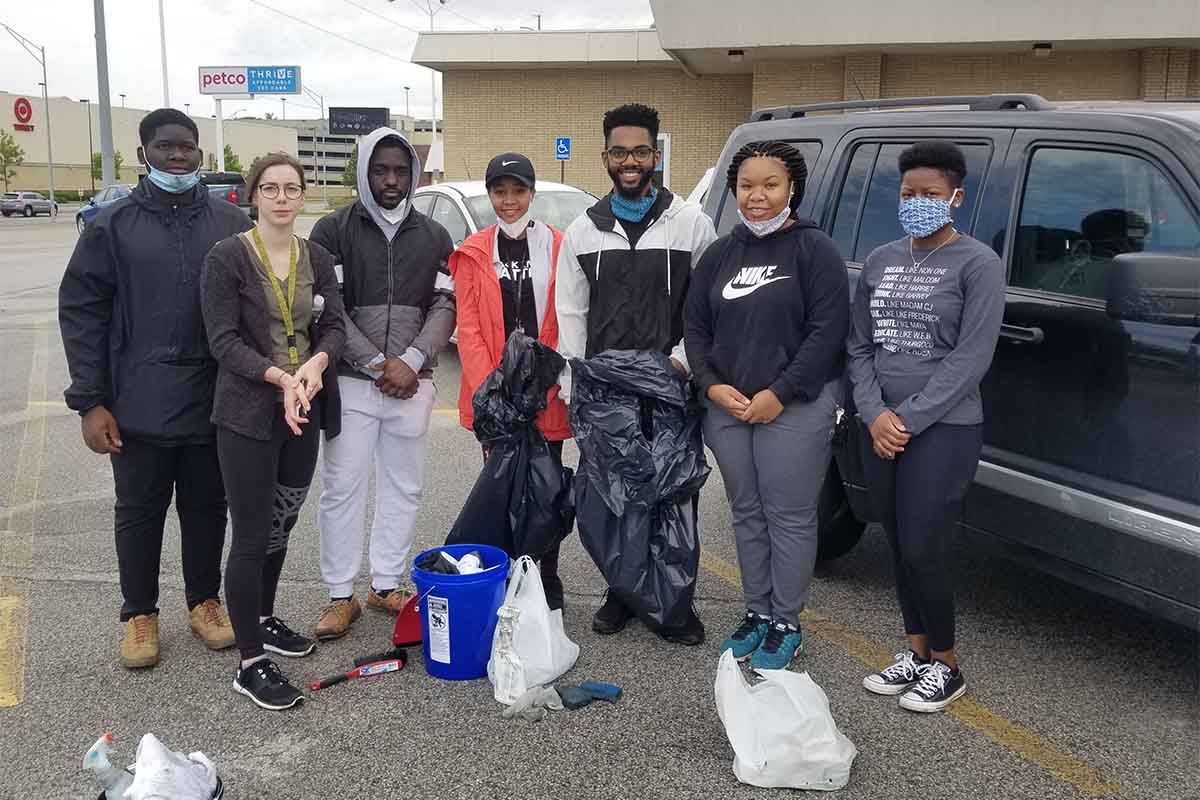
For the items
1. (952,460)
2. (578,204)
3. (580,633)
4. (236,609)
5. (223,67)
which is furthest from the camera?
(223,67)

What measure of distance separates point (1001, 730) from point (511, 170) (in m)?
2.66

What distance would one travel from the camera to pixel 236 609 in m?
3.73

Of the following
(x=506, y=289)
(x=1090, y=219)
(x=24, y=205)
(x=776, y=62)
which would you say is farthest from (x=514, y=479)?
(x=24, y=205)

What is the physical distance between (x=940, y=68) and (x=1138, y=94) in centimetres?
399

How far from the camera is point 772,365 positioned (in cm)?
372

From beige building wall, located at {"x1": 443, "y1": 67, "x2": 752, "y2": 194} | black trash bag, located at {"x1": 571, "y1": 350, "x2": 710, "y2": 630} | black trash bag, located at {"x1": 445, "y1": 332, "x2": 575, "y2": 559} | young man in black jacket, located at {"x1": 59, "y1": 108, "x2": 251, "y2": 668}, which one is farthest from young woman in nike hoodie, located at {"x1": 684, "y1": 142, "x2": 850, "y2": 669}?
beige building wall, located at {"x1": 443, "y1": 67, "x2": 752, "y2": 194}

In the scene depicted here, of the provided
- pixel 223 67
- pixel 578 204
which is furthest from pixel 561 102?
pixel 223 67

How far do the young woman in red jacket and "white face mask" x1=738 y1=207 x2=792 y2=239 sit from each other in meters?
0.95

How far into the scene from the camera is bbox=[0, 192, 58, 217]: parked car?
5472 cm

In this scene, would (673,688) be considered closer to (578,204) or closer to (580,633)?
(580,633)

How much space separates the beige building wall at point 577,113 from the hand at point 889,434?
24798 millimetres

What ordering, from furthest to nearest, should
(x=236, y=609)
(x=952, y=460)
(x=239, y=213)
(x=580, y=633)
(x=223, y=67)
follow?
(x=223, y=67)
(x=580, y=633)
(x=239, y=213)
(x=236, y=609)
(x=952, y=460)

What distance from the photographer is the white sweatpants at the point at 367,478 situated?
4.21 meters

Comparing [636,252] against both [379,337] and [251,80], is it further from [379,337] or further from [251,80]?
[251,80]
